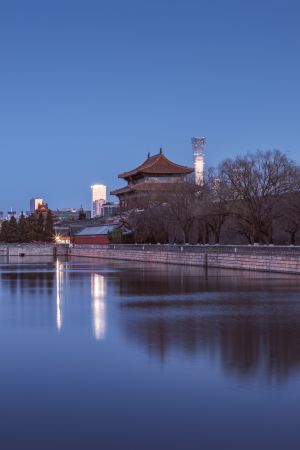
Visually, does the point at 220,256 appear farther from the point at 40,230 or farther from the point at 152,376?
the point at 40,230

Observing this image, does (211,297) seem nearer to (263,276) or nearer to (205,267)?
(263,276)

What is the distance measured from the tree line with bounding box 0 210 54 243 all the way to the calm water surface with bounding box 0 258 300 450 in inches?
3663

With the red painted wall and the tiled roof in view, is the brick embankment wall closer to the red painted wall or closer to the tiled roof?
the red painted wall

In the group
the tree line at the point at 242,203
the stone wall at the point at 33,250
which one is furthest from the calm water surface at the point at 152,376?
the stone wall at the point at 33,250

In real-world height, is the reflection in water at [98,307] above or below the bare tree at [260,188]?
below

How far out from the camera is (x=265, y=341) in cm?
1598

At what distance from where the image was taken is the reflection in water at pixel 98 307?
18.5 metres

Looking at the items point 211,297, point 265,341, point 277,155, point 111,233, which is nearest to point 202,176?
point 277,155

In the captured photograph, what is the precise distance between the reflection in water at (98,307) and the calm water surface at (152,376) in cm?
7

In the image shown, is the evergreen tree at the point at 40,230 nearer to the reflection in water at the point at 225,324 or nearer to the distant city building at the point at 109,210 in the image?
the distant city building at the point at 109,210

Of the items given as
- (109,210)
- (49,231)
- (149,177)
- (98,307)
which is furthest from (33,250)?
(98,307)

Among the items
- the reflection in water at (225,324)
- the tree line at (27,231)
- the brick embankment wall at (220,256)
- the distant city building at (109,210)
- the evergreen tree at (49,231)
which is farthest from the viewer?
the evergreen tree at (49,231)

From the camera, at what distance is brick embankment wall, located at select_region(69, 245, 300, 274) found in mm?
41156

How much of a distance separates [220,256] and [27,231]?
71.1 m
